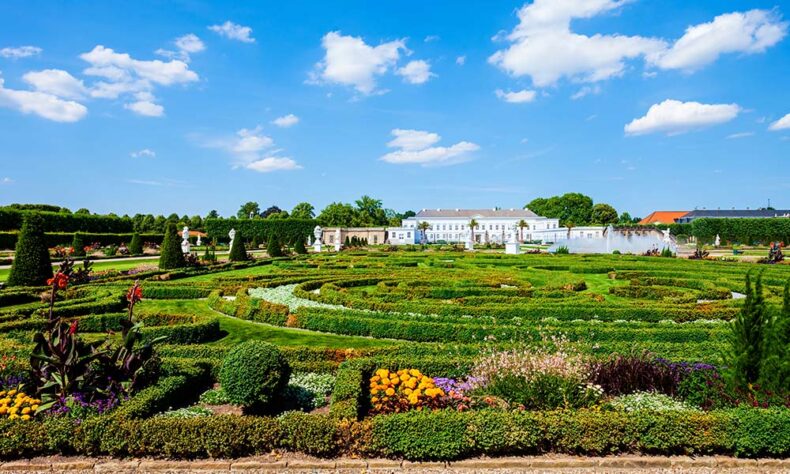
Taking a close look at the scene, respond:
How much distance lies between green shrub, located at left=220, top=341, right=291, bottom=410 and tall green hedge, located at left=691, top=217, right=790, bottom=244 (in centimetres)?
6370

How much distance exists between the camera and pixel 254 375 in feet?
16.9

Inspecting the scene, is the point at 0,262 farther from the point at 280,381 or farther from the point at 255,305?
the point at 280,381

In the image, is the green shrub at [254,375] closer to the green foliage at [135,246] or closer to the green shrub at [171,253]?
the green shrub at [171,253]

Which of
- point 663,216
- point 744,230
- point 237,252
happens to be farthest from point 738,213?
point 237,252

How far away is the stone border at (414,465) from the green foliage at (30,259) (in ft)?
44.2

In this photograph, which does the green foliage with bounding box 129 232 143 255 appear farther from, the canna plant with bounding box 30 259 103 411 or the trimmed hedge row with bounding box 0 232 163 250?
the canna plant with bounding box 30 259 103 411

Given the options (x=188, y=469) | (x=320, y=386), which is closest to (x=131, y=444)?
(x=188, y=469)

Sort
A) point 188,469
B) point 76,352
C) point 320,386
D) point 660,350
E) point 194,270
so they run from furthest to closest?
1. point 194,270
2. point 660,350
3. point 320,386
4. point 76,352
5. point 188,469

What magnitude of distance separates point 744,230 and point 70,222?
239 ft

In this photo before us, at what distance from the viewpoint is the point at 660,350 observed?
7.14 meters

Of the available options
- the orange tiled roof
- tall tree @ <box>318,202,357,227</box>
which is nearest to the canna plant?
tall tree @ <box>318,202,357,227</box>

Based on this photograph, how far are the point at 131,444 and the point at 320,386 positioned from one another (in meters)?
2.33

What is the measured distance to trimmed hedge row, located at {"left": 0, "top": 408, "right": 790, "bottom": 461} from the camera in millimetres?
4527

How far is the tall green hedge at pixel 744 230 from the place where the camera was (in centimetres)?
5394
